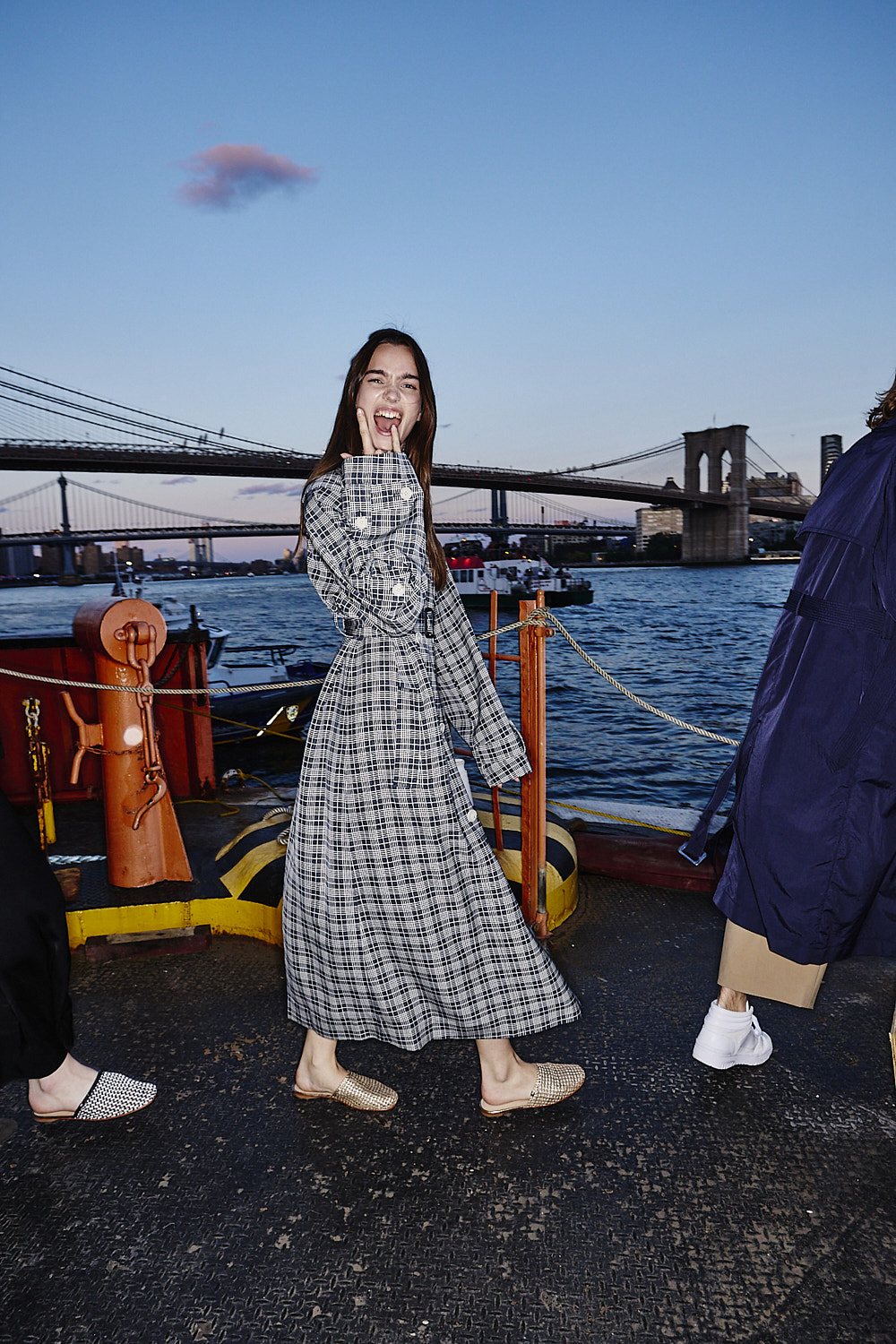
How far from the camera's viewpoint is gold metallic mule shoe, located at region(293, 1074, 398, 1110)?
5.76ft

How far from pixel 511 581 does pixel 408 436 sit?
44057 mm

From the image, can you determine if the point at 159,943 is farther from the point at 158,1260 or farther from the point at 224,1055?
the point at 158,1260

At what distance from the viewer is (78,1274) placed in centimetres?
134

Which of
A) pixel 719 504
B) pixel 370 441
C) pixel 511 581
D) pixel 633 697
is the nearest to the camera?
pixel 370 441

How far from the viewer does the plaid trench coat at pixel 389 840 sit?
158 cm

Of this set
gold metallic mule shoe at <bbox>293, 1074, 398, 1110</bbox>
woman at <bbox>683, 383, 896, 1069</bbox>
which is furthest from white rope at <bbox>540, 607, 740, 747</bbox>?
gold metallic mule shoe at <bbox>293, 1074, 398, 1110</bbox>

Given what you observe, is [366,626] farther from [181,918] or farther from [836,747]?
[181,918]

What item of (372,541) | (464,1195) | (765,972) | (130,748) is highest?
(372,541)

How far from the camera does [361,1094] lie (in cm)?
176

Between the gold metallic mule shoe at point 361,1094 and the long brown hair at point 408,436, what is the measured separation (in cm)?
107

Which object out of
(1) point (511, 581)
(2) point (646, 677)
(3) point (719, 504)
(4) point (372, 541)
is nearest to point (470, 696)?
(4) point (372, 541)

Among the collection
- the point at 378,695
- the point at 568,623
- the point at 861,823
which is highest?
the point at 378,695

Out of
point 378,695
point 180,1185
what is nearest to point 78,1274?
point 180,1185

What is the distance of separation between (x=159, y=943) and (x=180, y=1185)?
1010mm
